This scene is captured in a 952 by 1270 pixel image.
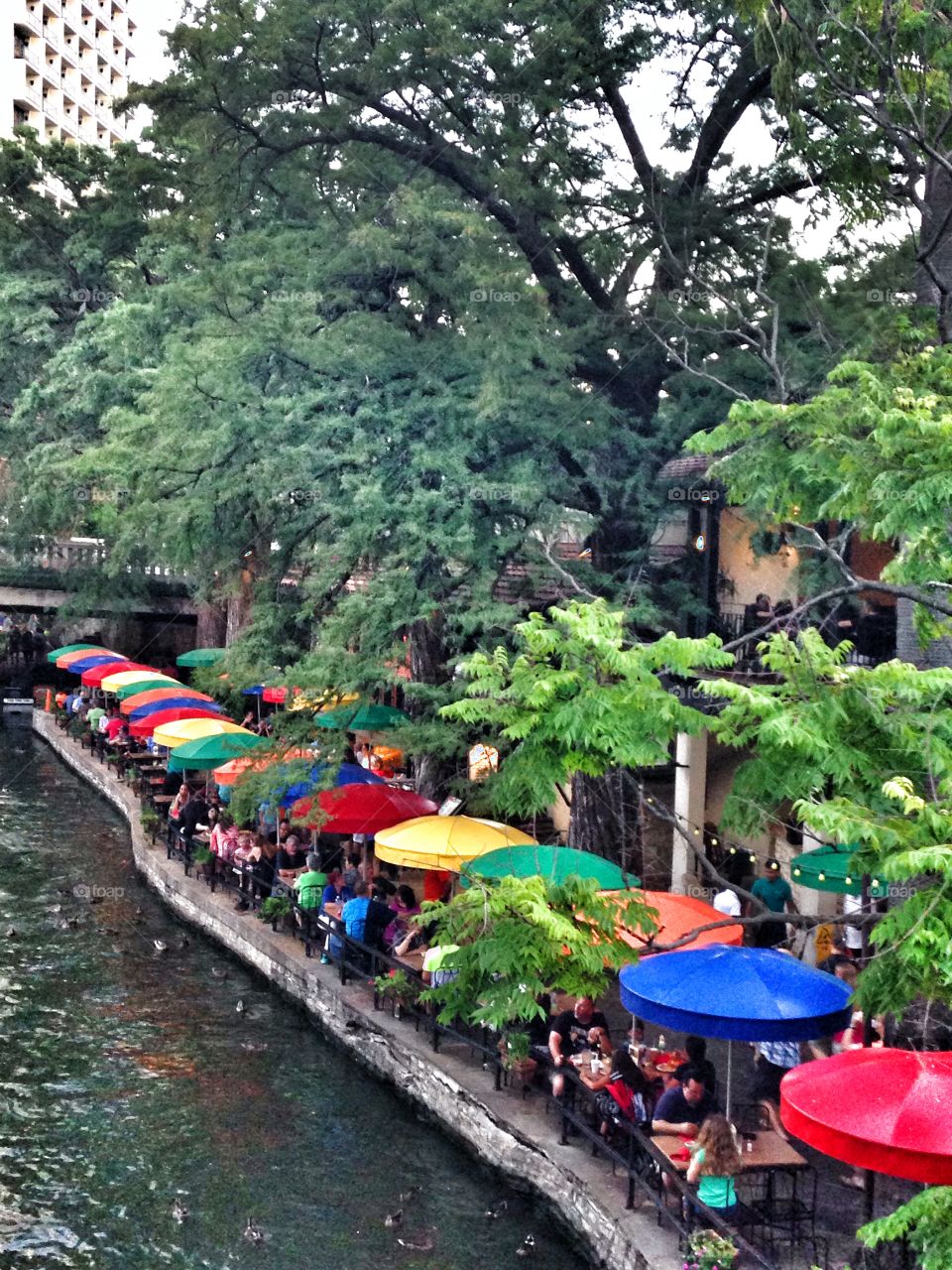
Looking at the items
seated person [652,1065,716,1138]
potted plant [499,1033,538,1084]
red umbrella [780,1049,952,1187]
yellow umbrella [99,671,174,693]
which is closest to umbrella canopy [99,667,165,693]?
yellow umbrella [99,671,174,693]

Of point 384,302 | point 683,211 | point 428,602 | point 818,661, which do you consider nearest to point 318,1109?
point 428,602

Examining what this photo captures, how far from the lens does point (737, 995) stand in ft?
33.2

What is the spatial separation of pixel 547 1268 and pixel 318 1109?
13.3 ft

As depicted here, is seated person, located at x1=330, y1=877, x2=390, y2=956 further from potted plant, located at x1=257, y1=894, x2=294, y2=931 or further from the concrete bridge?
the concrete bridge

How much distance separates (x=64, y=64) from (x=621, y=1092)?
82.4 m

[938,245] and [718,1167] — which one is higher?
[938,245]

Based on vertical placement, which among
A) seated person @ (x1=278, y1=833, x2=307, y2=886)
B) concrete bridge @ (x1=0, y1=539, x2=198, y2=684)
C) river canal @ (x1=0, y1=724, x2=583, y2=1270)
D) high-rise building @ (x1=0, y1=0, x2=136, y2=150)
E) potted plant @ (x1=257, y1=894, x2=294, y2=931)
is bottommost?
river canal @ (x1=0, y1=724, x2=583, y2=1270)

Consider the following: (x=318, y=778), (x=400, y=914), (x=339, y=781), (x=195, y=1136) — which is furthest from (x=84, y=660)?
(x=195, y=1136)

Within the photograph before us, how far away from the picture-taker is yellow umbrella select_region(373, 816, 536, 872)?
607 inches

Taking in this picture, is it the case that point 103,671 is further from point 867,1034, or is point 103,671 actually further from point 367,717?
point 867,1034

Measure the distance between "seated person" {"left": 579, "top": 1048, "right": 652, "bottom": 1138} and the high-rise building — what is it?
224 ft

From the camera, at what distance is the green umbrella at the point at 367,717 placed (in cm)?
1931

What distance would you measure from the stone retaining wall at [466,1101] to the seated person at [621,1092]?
0.45 meters

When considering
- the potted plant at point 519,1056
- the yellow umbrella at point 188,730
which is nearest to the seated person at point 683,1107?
the potted plant at point 519,1056
